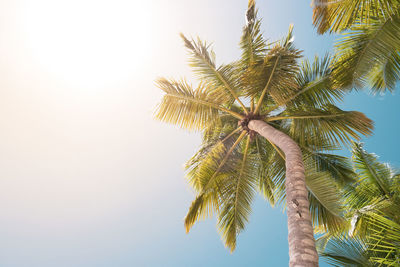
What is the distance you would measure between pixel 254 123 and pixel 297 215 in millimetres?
3525

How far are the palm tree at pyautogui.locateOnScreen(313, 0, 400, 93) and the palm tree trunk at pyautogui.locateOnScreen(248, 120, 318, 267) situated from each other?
244cm

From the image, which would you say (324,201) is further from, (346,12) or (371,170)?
(346,12)

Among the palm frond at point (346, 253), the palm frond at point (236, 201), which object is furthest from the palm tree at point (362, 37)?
the palm frond at point (346, 253)

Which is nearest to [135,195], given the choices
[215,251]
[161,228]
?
[161,228]

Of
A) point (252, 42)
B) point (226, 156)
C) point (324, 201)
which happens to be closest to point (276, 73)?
point (252, 42)

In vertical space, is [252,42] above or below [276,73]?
above

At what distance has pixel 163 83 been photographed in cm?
820

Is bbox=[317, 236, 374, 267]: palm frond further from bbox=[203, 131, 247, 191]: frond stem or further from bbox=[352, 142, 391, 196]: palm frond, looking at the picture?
bbox=[203, 131, 247, 191]: frond stem

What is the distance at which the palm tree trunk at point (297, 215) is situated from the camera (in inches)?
164

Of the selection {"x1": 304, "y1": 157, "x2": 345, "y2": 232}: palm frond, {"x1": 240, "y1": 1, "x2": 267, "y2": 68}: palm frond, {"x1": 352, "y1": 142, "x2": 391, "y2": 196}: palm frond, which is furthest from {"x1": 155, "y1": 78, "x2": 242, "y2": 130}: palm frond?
{"x1": 352, "y1": 142, "x2": 391, "y2": 196}: palm frond

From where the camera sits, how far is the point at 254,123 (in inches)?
313

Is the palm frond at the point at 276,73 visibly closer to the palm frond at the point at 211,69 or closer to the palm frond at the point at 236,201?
the palm frond at the point at 211,69

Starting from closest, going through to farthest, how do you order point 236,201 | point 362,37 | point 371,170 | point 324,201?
point 362,37 → point 324,201 → point 236,201 → point 371,170

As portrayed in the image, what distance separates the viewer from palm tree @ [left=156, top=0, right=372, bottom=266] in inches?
306
